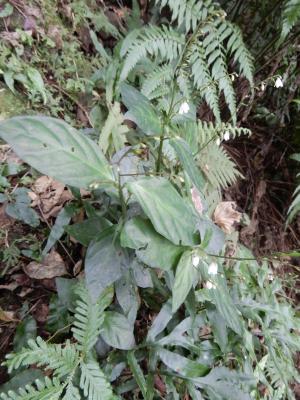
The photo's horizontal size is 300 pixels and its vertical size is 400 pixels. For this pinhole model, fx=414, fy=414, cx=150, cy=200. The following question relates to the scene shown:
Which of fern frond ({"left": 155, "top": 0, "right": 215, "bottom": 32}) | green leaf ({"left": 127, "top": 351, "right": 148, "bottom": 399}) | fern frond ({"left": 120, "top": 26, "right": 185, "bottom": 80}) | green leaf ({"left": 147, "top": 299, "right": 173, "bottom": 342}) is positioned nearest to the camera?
green leaf ({"left": 127, "top": 351, "right": 148, "bottom": 399})

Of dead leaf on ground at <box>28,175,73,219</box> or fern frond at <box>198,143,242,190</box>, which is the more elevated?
fern frond at <box>198,143,242,190</box>

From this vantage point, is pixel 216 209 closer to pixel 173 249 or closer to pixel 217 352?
pixel 217 352

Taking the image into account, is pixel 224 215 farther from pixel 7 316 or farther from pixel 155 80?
pixel 7 316

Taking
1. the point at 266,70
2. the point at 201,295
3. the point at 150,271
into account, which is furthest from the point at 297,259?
the point at 150,271

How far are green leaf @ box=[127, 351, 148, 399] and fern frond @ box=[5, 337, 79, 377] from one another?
0.16m

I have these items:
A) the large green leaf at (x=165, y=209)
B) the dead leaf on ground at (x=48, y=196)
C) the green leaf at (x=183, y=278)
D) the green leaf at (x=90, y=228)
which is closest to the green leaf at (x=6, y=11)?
the dead leaf on ground at (x=48, y=196)

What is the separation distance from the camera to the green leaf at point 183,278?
99 centimetres

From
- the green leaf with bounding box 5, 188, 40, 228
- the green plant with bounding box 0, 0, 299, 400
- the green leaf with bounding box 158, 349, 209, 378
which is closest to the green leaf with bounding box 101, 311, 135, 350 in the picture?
the green plant with bounding box 0, 0, 299, 400

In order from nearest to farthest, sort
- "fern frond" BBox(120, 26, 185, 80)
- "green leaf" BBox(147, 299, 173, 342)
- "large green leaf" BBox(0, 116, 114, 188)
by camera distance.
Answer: "large green leaf" BBox(0, 116, 114, 188) < "green leaf" BBox(147, 299, 173, 342) < "fern frond" BBox(120, 26, 185, 80)

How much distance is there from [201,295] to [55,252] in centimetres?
52

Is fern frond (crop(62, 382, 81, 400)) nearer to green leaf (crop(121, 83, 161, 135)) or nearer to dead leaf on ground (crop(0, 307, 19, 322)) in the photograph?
dead leaf on ground (crop(0, 307, 19, 322))

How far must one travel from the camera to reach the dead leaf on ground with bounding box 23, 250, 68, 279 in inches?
54.9

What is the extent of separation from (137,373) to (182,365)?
0.14 m

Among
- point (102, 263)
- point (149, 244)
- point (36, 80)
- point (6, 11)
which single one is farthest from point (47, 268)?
point (6, 11)
